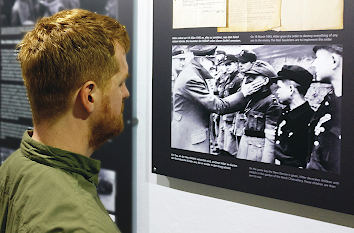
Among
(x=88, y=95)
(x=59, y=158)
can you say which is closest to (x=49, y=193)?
(x=59, y=158)

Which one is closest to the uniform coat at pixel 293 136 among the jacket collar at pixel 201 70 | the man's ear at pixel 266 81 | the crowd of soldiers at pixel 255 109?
the crowd of soldiers at pixel 255 109

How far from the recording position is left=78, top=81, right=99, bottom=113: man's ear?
4.28 feet

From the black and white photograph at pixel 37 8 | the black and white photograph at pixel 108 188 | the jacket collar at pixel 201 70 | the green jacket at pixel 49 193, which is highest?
the black and white photograph at pixel 37 8

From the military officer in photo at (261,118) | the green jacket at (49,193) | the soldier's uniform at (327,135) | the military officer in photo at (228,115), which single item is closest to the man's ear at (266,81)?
the military officer in photo at (261,118)

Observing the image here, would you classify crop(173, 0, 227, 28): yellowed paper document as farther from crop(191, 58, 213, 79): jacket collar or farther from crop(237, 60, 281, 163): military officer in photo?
crop(237, 60, 281, 163): military officer in photo

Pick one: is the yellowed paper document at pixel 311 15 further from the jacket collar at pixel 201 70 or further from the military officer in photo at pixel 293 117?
the jacket collar at pixel 201 70

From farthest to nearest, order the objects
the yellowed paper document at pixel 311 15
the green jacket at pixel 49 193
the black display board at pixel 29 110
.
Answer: the black display board at pixel 29 110, the yellowed paper document at pixel 311 15, the green jacket at pixel 49 193

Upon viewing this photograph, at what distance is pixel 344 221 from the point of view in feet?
5.61

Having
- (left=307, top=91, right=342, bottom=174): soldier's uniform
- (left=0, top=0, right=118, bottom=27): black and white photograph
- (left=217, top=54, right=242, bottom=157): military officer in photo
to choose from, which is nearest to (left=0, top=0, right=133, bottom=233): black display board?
(left=0, top=0, right=118, bottom=27): black and white photograph

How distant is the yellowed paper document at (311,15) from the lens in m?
1.65

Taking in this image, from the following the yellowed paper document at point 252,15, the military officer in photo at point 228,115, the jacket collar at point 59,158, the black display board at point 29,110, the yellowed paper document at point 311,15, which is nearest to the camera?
the jacket collar at point 59,158

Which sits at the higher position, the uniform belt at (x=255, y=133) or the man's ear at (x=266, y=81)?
the man's ear at (x=266, y=81)

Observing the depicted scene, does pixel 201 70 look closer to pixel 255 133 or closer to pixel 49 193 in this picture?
pixel 255 133

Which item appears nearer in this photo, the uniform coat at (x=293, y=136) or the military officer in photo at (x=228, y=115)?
the uniform coat at (x=293, y=136)
